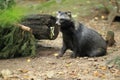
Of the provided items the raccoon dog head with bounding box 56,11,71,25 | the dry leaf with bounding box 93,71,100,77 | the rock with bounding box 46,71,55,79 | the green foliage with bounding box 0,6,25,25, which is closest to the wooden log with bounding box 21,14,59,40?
the green foliage with bounding box 0,6,25,25

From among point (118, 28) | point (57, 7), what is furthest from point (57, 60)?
point (57, 7)

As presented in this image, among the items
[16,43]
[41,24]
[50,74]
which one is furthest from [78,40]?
[50,74]

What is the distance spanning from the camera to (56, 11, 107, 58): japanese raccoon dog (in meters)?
9.62

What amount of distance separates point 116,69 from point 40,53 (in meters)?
2.75

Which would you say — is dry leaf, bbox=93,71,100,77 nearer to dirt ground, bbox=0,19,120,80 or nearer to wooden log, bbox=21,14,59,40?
dirt ground, bbox=0,19,120,80

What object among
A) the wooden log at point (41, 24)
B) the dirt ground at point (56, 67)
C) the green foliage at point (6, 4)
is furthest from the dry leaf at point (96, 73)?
the green foliage at point (6, 4)

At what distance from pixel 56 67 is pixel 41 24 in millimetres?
1878

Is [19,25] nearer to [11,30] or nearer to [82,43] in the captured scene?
[11,30]

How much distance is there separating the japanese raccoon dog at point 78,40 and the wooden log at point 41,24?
560 millimetres

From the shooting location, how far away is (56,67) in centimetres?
862

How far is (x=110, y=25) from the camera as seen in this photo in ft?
47.6

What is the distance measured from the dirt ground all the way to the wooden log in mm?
470

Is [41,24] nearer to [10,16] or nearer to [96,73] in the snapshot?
[10,16]

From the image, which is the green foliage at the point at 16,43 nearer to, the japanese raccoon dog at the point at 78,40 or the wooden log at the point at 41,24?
the wooden log at the point at 41,24
